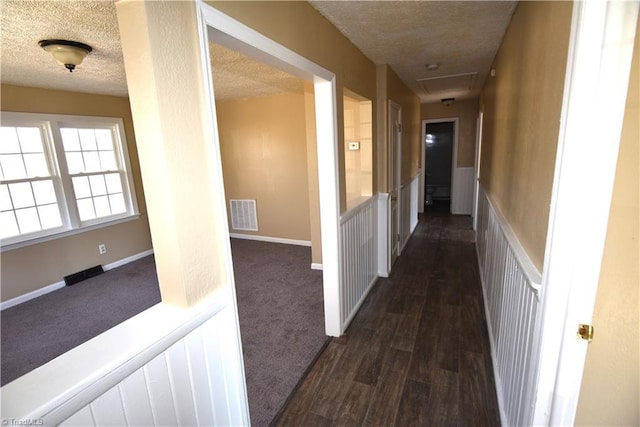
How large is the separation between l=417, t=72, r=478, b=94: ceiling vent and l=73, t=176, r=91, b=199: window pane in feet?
15.0

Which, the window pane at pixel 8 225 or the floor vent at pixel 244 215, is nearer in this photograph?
the window pane at pixel 8 225

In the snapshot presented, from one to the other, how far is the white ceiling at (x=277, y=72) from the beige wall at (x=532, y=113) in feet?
1.16

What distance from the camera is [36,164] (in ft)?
11.7

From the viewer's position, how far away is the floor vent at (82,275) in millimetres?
3775

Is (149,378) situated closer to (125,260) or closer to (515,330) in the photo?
(515,330)

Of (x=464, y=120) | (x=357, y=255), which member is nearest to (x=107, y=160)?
(x=357, y=255)

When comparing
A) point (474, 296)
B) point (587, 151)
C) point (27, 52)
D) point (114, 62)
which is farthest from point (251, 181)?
point (587, 151)

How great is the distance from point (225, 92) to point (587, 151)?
4250 millimetres

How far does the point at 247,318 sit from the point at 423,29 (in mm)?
2773

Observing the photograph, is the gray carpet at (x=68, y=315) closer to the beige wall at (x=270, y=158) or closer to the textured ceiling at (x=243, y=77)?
the beige wall at (x=270, y=158)

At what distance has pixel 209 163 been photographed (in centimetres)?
117

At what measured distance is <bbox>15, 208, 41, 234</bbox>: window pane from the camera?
3438 millimetres

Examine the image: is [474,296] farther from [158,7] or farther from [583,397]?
[158,7]

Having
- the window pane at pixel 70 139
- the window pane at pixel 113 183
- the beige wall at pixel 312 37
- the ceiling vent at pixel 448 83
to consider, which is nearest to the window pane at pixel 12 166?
the window pane at pixel 70 139
